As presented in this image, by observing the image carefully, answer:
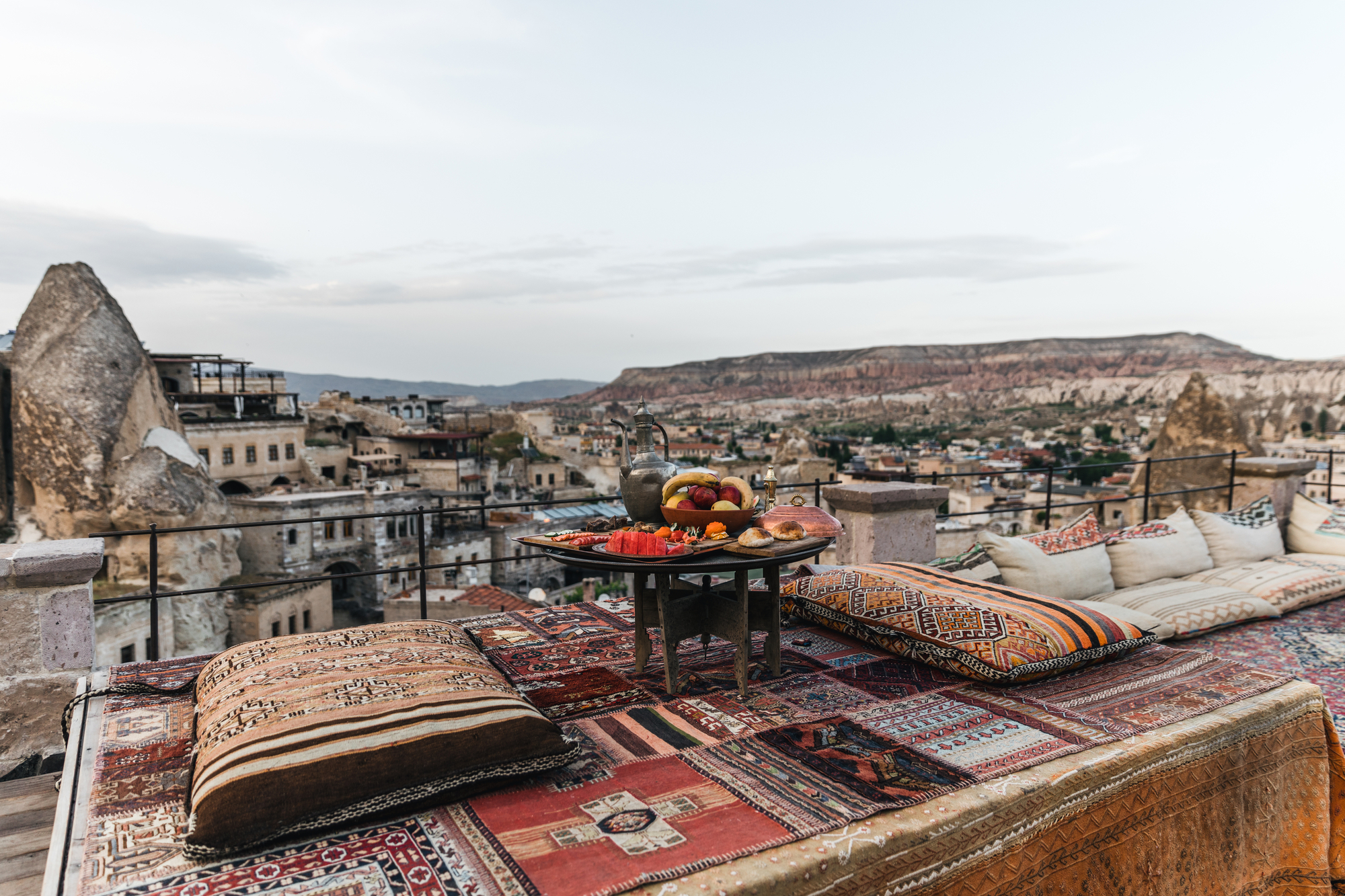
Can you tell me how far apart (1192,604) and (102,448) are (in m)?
25.0

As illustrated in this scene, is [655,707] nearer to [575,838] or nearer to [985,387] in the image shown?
[575,838]

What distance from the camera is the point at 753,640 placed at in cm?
382

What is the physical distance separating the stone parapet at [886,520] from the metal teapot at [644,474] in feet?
5.97

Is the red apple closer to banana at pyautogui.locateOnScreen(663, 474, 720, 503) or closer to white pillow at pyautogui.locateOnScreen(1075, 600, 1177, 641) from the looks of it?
banana at pyautogui.locateOnScreen(663, 474, 720, 503)

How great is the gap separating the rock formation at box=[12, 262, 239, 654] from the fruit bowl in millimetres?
21287

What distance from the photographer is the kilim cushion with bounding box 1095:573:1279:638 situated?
3.98 meters

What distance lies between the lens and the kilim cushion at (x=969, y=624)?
2.79 meters

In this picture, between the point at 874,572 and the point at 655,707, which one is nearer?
the point at 655,707

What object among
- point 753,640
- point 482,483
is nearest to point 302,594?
point 482,483

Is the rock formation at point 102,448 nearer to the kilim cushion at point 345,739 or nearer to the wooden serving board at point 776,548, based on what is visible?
the kilim cushion at point 345,739

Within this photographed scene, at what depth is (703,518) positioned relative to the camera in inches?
108

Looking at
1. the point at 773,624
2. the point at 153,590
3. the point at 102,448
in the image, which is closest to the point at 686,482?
the point at 773,624

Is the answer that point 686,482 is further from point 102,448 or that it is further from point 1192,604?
point 102,448

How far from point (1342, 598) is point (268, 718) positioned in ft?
19.8
